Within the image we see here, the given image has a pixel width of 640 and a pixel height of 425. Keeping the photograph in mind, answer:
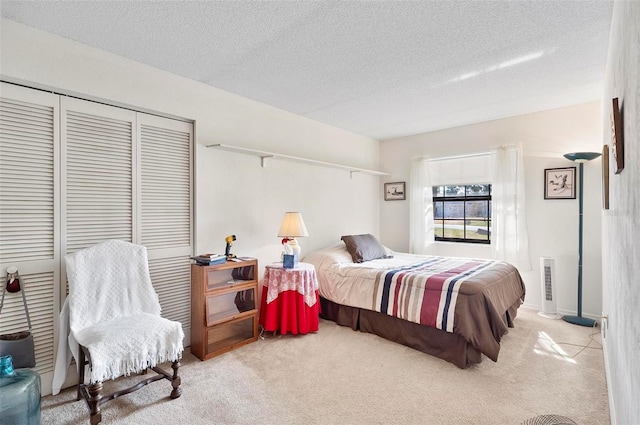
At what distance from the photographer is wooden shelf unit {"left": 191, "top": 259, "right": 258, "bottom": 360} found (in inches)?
109

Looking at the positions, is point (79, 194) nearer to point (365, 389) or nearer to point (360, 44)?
point (360, 44)

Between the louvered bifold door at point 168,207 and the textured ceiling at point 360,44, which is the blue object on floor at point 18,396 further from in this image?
the textured ceiling at point 360,44

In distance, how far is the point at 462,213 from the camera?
189 inches

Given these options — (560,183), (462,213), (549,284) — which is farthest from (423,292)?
(560,183)

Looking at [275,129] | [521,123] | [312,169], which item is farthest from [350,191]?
[521,123]

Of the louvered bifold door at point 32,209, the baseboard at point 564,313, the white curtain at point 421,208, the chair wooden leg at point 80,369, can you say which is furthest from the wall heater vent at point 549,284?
the louvered bifold door at point 32,209

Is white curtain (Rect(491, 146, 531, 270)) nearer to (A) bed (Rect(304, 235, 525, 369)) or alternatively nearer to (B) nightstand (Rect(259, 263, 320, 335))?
(A) bed (Rect(304, 235, 525, 369))

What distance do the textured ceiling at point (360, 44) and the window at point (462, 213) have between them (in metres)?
1.46

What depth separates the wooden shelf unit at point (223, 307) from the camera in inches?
109

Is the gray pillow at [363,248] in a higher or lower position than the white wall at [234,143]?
lower

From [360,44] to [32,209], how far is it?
2622mm

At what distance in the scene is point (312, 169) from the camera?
4.31 meters

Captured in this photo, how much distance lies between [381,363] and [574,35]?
9.37 feet

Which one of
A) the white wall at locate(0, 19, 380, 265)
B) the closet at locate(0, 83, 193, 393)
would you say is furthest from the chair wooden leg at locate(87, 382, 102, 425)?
the white wall at locate(0, 19, 380, 265)
